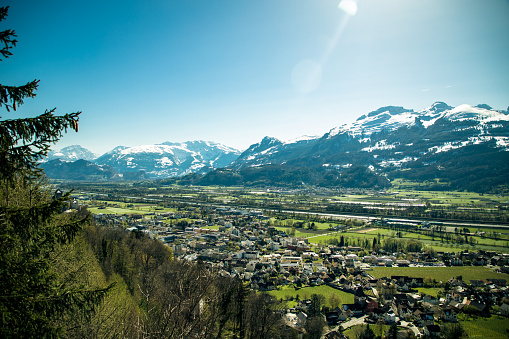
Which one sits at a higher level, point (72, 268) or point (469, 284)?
point (72, 268)

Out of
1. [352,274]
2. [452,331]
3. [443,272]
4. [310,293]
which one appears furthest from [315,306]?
[443,272]

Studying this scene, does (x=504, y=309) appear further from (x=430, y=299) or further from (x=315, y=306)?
(x=315, y=306)

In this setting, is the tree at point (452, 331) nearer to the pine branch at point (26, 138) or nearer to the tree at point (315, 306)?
the tree at point (315, 306)

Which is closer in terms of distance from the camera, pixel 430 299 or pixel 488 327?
pixel 488 327

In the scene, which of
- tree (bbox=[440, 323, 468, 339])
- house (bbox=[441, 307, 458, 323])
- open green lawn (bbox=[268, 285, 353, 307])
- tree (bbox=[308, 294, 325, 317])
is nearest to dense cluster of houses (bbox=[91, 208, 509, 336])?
house (bbox=[441, 307, 458, 323])

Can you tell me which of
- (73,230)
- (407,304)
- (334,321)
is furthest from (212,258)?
(73,230)

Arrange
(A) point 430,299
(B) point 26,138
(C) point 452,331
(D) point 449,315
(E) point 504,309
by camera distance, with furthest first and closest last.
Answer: (A) point 430,299 < (E) point 504,309 < (D) point 449,315 < (C) point 452,331 < (B) point 26,138

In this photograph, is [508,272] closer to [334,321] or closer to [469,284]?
[469,284]
